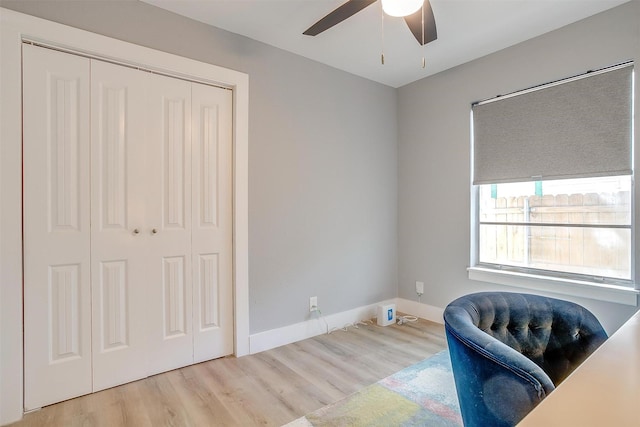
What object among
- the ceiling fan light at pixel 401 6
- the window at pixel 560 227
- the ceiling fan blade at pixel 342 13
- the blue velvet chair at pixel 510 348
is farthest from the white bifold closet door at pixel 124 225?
the window at pixel 560 227

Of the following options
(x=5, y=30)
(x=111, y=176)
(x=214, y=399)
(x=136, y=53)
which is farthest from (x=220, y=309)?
(x=5, y=30)

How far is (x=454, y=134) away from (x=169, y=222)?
276 centimetres

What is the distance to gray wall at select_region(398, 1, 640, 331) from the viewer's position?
91.7 inches

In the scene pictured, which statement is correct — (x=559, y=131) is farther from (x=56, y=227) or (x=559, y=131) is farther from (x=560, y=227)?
(x=56, y=227)

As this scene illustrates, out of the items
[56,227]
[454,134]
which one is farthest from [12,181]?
[454,134]

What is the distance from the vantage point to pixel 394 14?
1.67 m

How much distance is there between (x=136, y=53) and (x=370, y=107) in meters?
2.25

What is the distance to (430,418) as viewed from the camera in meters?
1.79

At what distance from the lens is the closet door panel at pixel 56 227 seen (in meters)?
1.87

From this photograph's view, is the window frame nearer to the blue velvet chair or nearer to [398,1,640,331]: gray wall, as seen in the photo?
[398,1,640,331]: gray wall

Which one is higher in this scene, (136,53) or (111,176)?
(136,53)

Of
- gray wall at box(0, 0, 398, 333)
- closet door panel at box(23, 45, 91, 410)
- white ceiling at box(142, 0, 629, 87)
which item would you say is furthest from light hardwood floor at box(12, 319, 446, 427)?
white ceiling at box(142, 0, 629, 87)

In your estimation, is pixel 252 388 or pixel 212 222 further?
pixel 212 222

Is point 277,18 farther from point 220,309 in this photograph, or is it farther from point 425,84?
point 220,309
